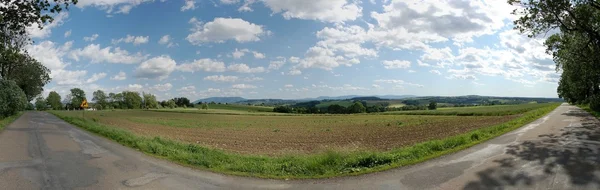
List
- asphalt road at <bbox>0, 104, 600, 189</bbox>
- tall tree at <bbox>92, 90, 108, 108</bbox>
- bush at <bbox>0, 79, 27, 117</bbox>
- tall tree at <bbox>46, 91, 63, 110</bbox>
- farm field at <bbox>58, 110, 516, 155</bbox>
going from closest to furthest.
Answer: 1. asphalt road at <bbox>0, 104, 600, 189</bbox>
2. farm field at <bbox>58, 110, 516, 155</bbox>
3. bush at <bbox>0, 79, 27, 117</bbox>
4. tall tree at <bbox>46, 91, 63, 110</bbox>
5. tall tree at <bbox>92, 90, 108, 108</bbox>

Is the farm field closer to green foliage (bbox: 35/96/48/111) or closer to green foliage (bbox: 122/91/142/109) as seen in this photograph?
green foliage (bbox: 122/91/142/109)

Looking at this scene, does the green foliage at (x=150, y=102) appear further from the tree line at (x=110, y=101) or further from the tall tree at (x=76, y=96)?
the tall tree at (x=76, y=96)

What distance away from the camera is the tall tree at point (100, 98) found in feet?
518

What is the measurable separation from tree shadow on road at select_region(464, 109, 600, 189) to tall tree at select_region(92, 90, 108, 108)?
178 metres

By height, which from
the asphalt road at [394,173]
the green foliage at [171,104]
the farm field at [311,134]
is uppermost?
the green foliage at [171,104]

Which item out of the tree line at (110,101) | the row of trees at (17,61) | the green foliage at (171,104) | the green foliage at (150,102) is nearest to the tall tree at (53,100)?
the tree line at (110,101)

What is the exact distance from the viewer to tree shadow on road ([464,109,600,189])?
24.1ft

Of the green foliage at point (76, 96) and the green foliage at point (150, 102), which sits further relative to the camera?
the green foliage at point (76, 96)

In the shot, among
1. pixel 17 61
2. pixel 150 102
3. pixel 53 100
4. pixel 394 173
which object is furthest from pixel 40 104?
pixel 394 173

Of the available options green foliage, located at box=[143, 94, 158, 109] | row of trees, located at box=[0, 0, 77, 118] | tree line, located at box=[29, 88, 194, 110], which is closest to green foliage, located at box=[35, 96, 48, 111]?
tree line, located at box=[29, 88, 194, 110]

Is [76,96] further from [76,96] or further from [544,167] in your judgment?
[544,167]

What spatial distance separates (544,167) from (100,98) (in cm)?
18359

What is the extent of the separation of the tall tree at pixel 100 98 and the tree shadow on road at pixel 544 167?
178 metres

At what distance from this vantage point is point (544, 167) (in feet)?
28.0
